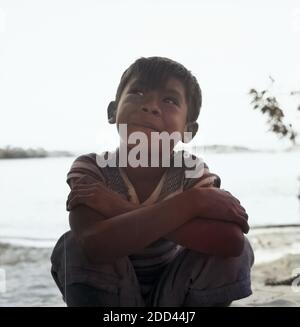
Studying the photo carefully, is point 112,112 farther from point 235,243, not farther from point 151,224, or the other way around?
point 235,243

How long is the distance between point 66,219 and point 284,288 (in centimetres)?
61

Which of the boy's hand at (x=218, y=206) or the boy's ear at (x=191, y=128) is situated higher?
A: the boy's ear at (x=191, y=128)

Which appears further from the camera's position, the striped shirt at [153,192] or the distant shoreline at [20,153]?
the distant shoreline at [20,153]

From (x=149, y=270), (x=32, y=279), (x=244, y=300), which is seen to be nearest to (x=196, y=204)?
(x=149, y=270)

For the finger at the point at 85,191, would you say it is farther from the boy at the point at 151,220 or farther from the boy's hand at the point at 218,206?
the boy's hand at the point at 218,206

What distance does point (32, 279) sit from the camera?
1289 mm

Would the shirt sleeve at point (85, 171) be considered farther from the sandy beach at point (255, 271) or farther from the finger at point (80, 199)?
the sandy beach at point (255, 271)

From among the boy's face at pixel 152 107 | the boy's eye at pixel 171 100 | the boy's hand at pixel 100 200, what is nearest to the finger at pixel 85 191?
the boy's hand at pixel 100 200

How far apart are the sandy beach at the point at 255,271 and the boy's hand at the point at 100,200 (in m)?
0.23

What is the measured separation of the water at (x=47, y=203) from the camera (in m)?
1.21

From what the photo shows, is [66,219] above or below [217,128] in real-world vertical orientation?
below

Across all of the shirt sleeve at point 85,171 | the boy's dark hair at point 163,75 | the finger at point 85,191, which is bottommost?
the finger at point 85,191
